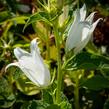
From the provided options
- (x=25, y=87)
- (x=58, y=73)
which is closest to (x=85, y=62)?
(x=58, y=73)

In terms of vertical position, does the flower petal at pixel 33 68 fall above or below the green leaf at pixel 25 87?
above

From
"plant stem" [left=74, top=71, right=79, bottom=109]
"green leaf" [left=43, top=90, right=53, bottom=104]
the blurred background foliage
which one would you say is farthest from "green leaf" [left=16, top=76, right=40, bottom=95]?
"green leaf" [left=43, top=90, right=53, bottom=104]

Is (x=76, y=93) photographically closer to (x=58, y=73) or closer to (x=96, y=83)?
(x=96, y=83)

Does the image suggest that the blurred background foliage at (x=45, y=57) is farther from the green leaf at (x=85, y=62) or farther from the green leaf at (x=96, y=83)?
the green leaf at (x=85, y=62)

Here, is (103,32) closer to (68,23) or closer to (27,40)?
(27,40)

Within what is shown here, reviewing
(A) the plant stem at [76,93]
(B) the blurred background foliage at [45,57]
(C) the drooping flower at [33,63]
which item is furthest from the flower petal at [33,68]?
(A) the plant stem at [76,93]

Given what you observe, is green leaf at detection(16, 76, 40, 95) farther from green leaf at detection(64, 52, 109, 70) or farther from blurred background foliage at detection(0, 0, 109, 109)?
green leaf at detection(64, 52, 109, 70)
